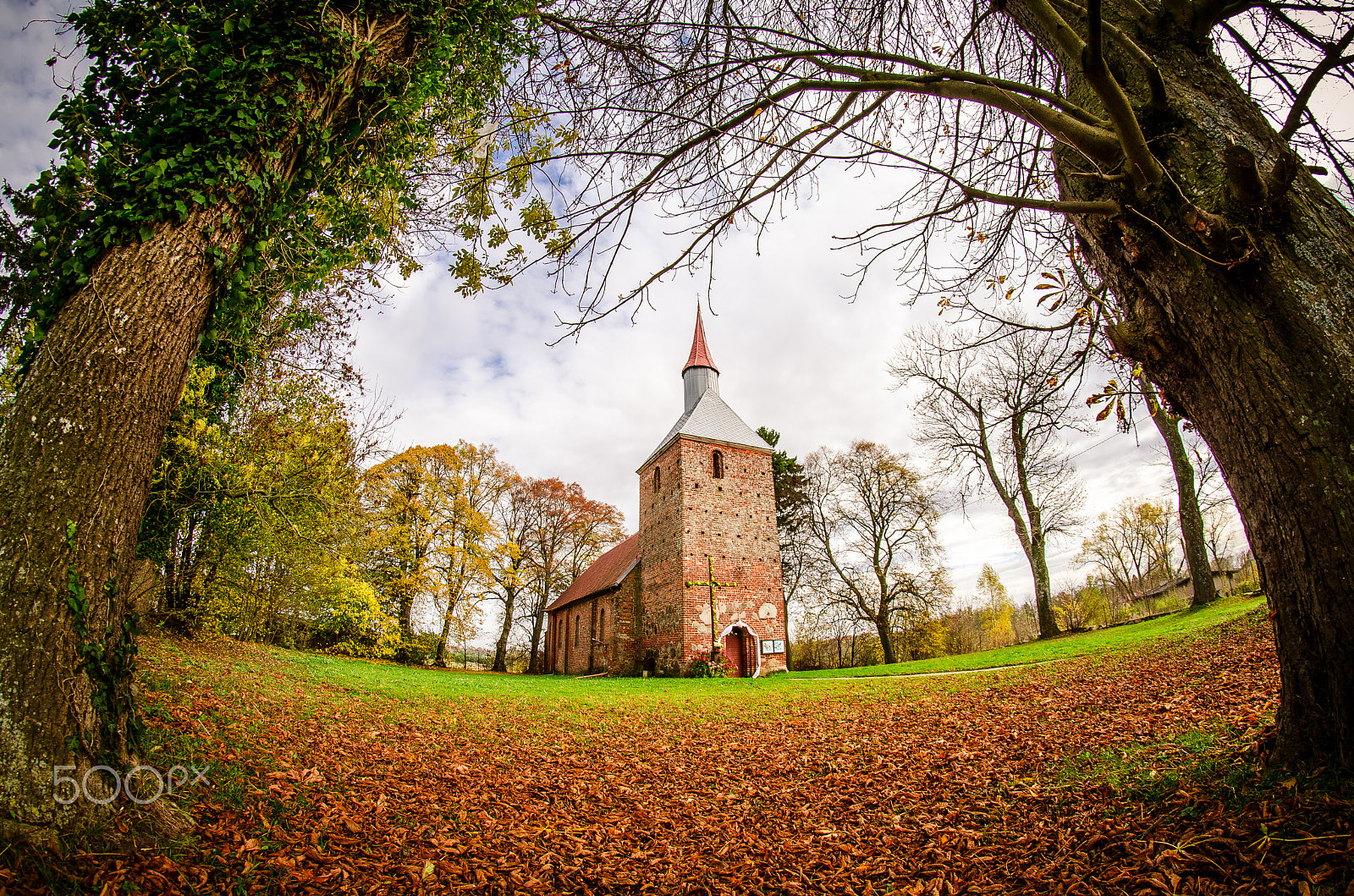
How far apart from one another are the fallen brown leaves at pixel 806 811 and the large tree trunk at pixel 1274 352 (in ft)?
1.95

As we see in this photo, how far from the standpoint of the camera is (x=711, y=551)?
1931 centimetres

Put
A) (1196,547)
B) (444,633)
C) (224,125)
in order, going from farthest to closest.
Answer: (444,633)
(1196,547)
(224,125)

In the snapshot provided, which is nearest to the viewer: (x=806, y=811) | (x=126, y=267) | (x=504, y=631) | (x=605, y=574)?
(x=126, y=267)

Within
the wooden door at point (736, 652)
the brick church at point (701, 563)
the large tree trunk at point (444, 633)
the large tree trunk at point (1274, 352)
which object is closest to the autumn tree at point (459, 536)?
the large tree trunk at point (444, 633)

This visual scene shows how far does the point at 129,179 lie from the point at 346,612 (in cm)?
1938

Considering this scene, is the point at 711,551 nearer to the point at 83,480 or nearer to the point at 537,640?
the point at 83,480

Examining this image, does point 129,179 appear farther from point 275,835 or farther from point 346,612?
point 346,612

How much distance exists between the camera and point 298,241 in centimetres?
431

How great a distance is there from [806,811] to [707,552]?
51.4 feet

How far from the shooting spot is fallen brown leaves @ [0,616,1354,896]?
206 centimetres

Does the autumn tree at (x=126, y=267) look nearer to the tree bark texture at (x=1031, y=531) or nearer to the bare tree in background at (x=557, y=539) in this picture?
the tree bark texture at (x=1031, y=531)

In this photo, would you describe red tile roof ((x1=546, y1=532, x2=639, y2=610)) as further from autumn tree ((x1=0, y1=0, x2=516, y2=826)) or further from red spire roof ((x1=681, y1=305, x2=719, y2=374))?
autumn tree ((x1=0, y1=0, x2=516, y2=826))

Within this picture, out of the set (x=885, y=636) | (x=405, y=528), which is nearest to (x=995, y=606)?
(x=885, y=636)

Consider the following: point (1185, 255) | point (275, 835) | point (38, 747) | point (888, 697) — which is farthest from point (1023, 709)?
point (38, 747)
